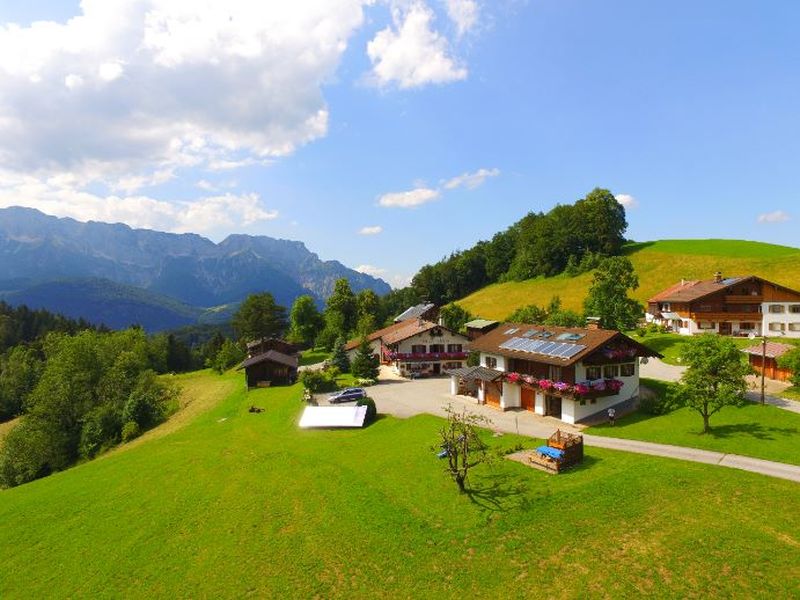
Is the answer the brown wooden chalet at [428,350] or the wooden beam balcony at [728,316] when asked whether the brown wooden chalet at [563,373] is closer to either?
the brown wooden chalet at [428,350]

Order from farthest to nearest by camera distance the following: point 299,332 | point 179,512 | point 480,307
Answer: point 480,307 → point 299,332 → point 179,512

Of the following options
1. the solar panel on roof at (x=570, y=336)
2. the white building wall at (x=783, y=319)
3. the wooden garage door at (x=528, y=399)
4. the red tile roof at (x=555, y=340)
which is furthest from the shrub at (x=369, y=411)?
the white building wall at (x=783, y=319)

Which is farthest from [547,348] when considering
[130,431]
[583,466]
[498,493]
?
[130,431]

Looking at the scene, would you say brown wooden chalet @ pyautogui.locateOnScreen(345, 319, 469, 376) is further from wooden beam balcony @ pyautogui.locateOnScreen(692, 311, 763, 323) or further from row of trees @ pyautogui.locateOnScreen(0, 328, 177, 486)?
wooden beam balcony @ pyautogui.locateOnScreen(692, 311, 763, 323)

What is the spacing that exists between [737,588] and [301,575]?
17.7m

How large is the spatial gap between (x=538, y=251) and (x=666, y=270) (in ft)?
111

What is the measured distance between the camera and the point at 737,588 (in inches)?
738

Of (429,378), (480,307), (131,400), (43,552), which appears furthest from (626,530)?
(480,307)

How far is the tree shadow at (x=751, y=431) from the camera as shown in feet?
108

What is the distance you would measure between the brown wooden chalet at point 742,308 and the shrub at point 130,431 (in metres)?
81.4

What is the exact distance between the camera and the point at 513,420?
142ft

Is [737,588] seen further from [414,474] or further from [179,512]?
[179,512]

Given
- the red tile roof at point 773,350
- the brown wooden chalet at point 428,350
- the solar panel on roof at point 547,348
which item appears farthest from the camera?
the brown wooden chalet at point 428,350

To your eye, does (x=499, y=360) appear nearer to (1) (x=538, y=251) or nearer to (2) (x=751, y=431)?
(2) (x=751, y=431)
